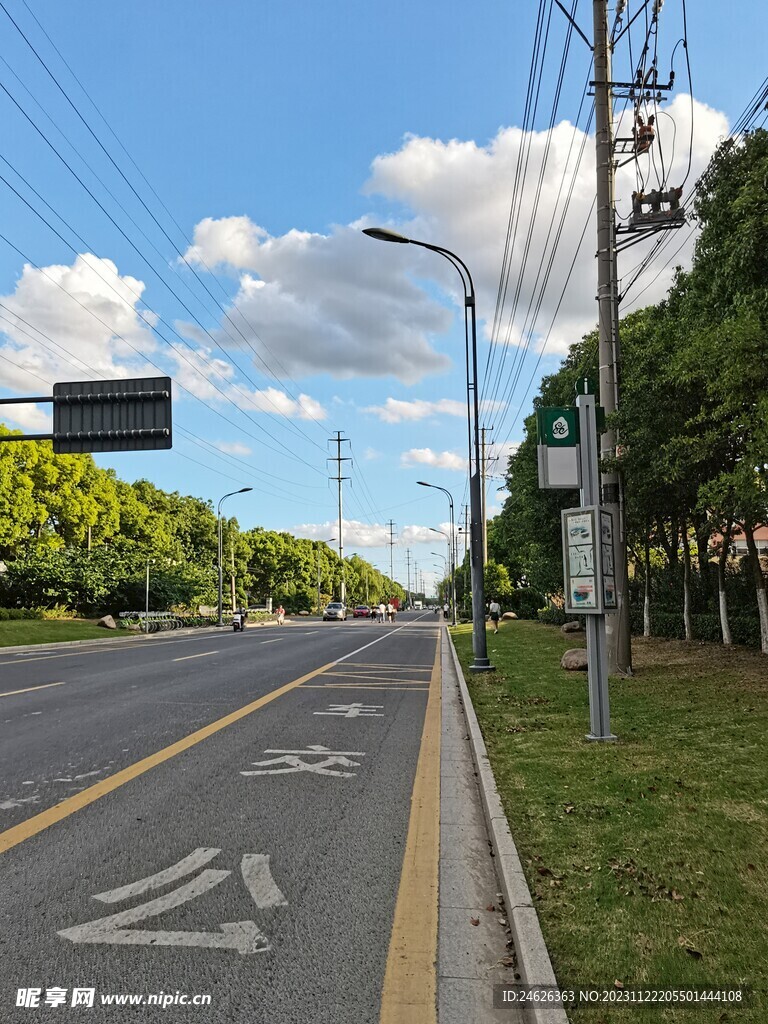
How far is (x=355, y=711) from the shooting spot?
437 inches

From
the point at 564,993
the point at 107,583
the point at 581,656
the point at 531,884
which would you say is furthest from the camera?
the point at 107,583

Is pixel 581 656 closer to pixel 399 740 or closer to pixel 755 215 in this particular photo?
pixel 399 740

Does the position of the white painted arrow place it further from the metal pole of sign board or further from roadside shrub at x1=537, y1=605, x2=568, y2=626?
roadside shrub at x1=537, y1=605, x2=568, y2=626

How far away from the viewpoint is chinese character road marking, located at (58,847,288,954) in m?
3.65

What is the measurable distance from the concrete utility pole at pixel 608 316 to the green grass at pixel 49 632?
70.8 ft

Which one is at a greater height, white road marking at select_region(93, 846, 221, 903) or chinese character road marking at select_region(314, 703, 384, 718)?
white road marking at select_region(93, 846, 221, 903)

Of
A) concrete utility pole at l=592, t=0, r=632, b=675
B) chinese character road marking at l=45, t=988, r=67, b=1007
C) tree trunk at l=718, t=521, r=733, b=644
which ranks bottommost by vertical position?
chinese character road marking at l=45, t=988, r=67, b=1007

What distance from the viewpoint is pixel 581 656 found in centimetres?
1518

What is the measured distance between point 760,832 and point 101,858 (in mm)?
4285

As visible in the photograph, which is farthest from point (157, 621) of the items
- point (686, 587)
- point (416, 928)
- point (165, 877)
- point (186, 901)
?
point (416, 928)

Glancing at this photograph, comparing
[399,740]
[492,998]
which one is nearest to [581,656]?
[399,740]

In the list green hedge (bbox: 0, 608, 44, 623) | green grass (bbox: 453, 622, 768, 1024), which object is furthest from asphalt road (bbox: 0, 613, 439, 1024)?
green hedge (bbox: 0, 608, 44, 623)

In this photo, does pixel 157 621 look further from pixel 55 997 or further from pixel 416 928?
pixel 55 997

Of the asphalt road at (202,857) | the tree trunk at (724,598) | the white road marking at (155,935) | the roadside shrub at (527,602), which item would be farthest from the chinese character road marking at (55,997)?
the roadside shrub at (527,602)
